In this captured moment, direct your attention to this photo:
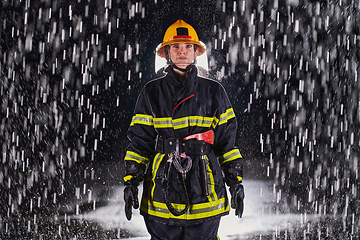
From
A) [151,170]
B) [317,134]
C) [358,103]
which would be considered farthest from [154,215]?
[317,134]

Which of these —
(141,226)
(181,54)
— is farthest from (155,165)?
(141,226)

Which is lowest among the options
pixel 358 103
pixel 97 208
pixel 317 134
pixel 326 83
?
pixel 97 208

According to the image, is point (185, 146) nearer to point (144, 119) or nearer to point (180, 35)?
point (144, 119)

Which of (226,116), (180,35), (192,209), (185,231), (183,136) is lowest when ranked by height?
(185,231)

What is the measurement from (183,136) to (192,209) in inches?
15.3

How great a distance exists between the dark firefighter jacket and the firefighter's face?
83mm

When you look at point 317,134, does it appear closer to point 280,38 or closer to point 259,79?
point 259,79

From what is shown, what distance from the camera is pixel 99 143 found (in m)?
5.25

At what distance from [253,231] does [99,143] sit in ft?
10.4

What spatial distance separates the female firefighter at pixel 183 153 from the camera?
1.54 metres

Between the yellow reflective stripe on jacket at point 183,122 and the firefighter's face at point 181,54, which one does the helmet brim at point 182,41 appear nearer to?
the firefighter's face at point 181,54

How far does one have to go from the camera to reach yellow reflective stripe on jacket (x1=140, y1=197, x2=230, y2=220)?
1.52 metres

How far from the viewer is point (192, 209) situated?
1.53m

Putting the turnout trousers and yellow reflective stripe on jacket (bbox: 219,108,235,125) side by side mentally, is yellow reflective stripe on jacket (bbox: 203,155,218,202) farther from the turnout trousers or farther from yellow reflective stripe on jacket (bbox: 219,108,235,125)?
yellow reflective stripe on jacket (bbox: 219,108,235,125)
